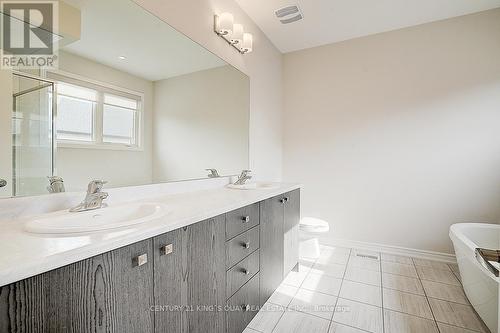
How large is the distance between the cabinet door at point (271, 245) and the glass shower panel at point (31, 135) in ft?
3.79

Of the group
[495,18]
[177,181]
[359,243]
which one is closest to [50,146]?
[177,181]

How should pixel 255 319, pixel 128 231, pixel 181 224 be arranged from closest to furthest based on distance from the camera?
pixel 128 231
pixel 181 224
pixel 255 319

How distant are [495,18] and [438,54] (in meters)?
0.50

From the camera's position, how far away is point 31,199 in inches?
36.8

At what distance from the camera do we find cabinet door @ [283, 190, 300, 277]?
1.98 meters

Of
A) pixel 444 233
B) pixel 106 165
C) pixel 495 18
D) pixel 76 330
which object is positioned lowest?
pixel 444 233

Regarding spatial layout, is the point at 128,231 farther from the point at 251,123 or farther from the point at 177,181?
the point at 251,123

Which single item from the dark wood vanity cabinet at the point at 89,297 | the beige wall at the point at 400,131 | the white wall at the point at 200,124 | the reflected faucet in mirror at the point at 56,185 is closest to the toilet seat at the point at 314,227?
the beige wall at the point at 400,131

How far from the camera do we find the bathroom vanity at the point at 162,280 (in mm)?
562

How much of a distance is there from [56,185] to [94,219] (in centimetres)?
23

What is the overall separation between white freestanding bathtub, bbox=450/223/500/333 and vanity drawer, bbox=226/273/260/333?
1184 mm

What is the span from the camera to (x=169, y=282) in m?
0.89

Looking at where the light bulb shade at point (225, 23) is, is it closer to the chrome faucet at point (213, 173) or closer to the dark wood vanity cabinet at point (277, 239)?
the chrome faucet at point (213, 173)


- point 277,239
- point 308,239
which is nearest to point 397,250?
point 308,239
